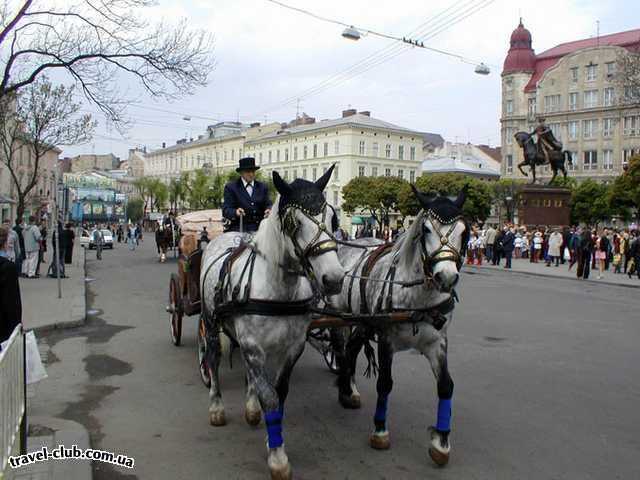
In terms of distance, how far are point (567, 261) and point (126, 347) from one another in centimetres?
2483

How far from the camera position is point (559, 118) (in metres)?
73.0

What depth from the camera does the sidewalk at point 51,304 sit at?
10665 millimetres

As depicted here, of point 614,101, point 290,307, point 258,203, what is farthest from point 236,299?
point 614,101

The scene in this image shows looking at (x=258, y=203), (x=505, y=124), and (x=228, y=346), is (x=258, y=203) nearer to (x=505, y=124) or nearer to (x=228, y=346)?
(x=228, y=346)

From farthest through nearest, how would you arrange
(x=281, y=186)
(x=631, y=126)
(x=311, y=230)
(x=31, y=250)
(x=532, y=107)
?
(x=532, y=107) → (x=631, y=126) → (x=31, y=250) → (x=281, y=186) → (x=311, y=230)

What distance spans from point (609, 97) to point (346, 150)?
31542 millimetres

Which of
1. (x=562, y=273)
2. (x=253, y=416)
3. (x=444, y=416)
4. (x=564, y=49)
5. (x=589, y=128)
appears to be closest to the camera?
(x=444, y=416)

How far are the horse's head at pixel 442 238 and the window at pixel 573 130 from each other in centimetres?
7462

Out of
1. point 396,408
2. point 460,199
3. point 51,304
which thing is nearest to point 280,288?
point 460,199

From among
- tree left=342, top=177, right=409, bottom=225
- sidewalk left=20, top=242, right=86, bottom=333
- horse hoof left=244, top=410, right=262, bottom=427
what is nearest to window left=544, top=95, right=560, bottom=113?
tree left=342, top=177, right=409, bottom=225

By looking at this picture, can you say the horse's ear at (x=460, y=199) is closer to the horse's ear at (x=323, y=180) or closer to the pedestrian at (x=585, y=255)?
the horse's ear at (x=323, y=180)

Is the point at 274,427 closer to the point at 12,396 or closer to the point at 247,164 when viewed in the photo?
the point at 12,396

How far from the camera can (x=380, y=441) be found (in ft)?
15.8

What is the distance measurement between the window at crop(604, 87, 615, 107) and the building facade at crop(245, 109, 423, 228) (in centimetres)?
2261
